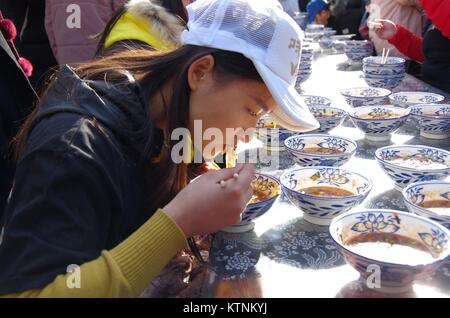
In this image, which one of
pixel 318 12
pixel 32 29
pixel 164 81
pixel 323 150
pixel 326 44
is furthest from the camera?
pixel 318 12

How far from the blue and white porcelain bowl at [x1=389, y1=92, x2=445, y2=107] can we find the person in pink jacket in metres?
1.52

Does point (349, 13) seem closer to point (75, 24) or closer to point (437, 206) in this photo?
point (75, 24)

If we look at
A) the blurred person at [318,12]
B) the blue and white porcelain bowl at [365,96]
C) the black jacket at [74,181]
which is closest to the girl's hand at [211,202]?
the black jacket at [74,181]

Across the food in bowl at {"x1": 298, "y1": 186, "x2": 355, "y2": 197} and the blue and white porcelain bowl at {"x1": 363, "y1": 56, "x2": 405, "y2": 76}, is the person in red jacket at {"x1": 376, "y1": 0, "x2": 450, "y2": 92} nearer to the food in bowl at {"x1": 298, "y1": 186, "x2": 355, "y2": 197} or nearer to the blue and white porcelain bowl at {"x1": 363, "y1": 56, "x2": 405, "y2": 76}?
the blue and white porcelain bowl at {"x1": 363, "y1": 56, "x2": 405, "y2": 76}

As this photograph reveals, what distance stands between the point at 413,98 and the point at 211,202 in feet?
5.14

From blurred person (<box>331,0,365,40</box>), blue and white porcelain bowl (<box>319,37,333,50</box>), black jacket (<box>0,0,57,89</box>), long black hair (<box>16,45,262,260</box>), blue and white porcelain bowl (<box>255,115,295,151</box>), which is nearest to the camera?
long black hair (<box>16,45,262,260</box>)

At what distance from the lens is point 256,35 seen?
106 centimetres

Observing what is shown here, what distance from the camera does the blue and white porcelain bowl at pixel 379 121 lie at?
5.79 ft

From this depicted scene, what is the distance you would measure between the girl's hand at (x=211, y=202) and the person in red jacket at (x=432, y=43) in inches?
75.2

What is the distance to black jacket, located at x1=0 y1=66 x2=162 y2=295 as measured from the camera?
80 centimetres

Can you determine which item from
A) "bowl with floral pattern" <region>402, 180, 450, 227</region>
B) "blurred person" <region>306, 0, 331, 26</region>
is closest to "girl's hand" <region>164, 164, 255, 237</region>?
"bowl with floral pattern" <region>402, 180, 450, 227</region>

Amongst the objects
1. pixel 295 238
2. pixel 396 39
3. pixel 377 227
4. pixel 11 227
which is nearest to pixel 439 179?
pixel 377 227

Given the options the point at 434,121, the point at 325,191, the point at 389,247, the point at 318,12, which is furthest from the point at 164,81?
the point at 318,12

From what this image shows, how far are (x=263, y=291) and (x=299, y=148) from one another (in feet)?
2.61
